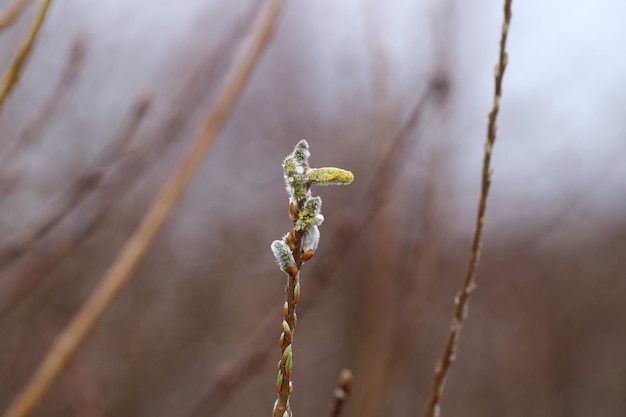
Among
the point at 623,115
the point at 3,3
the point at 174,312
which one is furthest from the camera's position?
the point at 174,312

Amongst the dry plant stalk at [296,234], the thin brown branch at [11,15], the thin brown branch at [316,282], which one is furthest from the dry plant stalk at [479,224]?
the thin brown branch at [11,15]

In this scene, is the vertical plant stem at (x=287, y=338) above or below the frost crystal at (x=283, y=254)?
below

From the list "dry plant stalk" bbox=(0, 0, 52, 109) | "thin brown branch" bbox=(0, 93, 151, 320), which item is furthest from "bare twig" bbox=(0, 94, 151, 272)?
"dry plant stalk" bbox=(0, 0, 52, 109)

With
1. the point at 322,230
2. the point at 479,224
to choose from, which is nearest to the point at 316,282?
the point at 479,224

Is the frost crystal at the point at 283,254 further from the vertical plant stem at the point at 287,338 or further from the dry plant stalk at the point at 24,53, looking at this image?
the dry plant stalk at the point at 24,53

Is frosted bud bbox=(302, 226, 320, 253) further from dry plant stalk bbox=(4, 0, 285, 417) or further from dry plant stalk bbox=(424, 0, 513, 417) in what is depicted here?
dry plant stalk bbox=(4, 0, 285, 417)

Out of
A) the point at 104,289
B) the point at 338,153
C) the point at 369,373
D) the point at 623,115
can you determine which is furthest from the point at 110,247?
the point at 104,289

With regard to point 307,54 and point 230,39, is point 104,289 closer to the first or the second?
point 230,39
